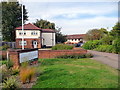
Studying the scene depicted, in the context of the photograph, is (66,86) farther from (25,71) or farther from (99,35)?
(99,35)

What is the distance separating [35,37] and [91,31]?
1743 centimetres

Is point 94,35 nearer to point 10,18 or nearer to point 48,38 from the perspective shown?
point 48,38

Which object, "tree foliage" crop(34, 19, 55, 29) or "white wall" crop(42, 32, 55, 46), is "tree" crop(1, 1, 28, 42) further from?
"tree foliage" crop(34, 19, 55, 29)

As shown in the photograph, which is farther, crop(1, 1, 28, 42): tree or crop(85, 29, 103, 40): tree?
crop(1, 1, 28, 42): tree

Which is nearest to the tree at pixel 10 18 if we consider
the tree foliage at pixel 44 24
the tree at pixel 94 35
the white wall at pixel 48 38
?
the white wall at pixel 48 38

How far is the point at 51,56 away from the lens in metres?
16.9

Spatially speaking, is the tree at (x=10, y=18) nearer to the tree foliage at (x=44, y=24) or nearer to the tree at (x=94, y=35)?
the tree foliage at (x=44, y=24)

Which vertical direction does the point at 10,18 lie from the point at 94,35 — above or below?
above

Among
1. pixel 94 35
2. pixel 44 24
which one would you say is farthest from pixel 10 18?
pixel 94 35

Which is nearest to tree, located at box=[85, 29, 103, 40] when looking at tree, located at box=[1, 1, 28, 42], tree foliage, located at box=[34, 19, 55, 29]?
tree foliage, located at box=[34, 19, 55, 29]

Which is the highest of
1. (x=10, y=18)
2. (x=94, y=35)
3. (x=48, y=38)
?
(x=10, y=18)

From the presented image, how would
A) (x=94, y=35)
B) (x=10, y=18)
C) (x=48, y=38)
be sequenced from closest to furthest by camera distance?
(x=94, y=35)
(x=10, y=18)
(x=48, y=38)

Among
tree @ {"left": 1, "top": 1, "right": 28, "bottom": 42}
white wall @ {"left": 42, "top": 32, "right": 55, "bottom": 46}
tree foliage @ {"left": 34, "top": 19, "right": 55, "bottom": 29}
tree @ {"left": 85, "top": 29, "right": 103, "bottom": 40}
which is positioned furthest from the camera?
tree foliage @ {"left": 34, "top": 19, "right": 55, "bottom": 29}

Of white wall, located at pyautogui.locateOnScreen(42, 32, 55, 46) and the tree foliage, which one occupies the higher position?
the tree foliage
